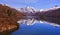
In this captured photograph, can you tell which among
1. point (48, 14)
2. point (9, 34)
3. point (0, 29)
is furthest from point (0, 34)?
point (48, 14)

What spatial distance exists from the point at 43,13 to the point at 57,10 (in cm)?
666

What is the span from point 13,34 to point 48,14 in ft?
189

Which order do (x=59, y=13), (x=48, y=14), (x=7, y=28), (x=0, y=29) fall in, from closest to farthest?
(x=0, y=29)
(x=7, y=28)
(x=59, y=13)
(x=48, y=14)

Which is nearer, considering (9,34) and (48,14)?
(9,34)

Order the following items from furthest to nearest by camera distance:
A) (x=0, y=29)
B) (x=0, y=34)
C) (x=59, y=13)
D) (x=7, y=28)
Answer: (x=59, y=13) → (x=7, y=28) → (x=0, y=29) → (x=0, y=34)

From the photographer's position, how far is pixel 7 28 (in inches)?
810

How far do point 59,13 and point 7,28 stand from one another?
49883 mm

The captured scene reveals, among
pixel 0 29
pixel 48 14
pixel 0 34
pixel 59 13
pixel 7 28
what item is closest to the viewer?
pixel 0 34

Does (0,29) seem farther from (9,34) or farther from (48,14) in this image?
(48,14)

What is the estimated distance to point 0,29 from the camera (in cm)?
1902

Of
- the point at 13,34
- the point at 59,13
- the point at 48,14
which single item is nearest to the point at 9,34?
the point at 13,34

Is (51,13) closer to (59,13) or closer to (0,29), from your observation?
(59,13)

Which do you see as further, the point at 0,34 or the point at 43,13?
the point at 43,13

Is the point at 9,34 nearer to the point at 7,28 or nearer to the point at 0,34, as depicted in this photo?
the point at 0,34
